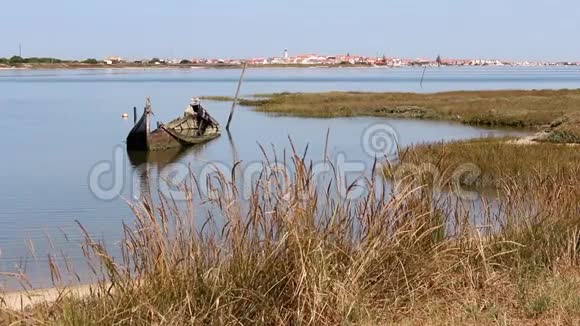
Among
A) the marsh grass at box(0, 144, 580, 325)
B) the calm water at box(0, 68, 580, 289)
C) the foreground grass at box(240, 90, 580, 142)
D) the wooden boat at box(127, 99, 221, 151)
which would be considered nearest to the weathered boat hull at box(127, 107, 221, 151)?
the wooden boat at box(127, 99, 221, 151)

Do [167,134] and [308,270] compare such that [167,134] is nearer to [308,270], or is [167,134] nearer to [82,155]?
[82,155]

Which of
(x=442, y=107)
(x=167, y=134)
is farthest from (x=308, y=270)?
(x=442, y=107)

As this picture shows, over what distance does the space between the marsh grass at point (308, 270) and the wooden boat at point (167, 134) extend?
23496mm

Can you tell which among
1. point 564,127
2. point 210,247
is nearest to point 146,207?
point 210,247

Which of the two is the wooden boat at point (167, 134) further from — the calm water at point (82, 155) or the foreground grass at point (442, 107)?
the foreground grass at point (442, 107)

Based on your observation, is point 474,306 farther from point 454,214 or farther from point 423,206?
point 454,214

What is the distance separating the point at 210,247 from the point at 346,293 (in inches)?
37.8

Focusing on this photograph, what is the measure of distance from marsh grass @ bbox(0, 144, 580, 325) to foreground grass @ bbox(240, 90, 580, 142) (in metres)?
28.6

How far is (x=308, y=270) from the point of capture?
187 inches

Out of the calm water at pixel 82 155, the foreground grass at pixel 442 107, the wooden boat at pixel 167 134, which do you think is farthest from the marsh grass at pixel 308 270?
the foreground grass at pixel 442 107

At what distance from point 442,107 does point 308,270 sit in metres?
42.5

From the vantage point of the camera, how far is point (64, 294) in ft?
15.3

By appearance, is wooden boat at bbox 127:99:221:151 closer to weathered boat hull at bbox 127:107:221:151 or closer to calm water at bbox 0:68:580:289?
weathered boat hull at bbox 127:107:221:151

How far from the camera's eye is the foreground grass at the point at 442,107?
126 ft
